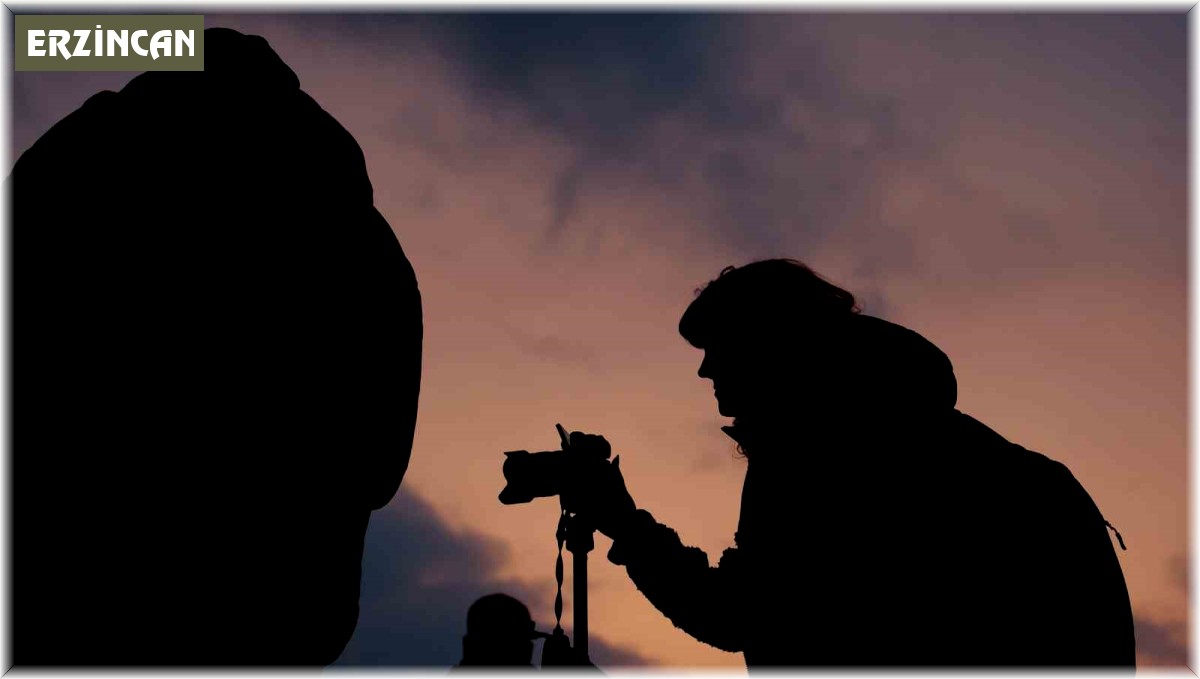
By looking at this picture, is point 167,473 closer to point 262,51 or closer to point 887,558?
point 262,51

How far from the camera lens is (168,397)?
13.9 ft

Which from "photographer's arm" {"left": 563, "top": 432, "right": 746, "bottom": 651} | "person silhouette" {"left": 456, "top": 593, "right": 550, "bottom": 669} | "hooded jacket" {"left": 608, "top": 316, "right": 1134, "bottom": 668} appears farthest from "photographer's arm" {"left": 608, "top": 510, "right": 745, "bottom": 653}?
"person silhouette" {"left": 456, "top": 593, "right": 550, "bottom": 669}

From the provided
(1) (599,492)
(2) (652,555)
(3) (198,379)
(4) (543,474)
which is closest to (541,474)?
(4) (543,474)

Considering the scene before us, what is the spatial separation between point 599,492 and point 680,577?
0.51 meters

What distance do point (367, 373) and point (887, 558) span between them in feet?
7.34

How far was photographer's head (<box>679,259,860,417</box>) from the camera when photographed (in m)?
4.24

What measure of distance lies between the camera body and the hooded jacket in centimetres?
94

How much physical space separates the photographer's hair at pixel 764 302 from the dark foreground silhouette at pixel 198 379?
1347 mm

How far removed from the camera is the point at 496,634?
393cm

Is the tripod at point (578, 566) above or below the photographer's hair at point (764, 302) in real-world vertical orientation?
below

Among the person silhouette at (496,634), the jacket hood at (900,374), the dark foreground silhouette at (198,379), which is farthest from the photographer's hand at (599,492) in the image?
the jacket hood at (900,374)

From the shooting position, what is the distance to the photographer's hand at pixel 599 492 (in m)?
4.94

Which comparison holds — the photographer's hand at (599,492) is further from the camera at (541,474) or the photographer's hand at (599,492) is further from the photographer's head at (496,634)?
the photographer's head at (496,634)

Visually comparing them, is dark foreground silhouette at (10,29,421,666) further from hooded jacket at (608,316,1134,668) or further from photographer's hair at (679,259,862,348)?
hooded jacket at (608,316,1134,668)
